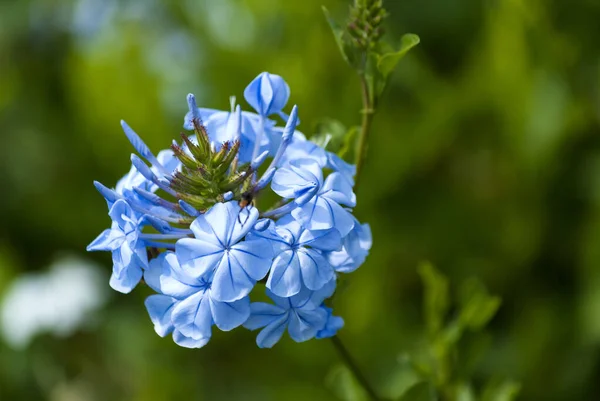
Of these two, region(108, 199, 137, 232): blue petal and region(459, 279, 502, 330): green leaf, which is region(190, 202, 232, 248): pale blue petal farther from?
region(459, 279, 502, 330): green leaf

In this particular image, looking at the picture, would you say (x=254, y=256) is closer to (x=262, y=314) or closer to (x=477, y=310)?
(x=262, y=314)

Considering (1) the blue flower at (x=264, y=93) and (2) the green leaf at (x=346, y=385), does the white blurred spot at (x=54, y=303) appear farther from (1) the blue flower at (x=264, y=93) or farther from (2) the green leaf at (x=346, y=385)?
(1) the blue flower at (x=264, y=93)

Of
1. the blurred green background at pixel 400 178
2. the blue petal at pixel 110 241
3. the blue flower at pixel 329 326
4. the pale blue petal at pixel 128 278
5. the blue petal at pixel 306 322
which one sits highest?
the blue petal at pixel 110 241

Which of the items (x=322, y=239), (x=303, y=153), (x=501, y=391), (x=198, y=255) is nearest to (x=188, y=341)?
(x=198, y=255)

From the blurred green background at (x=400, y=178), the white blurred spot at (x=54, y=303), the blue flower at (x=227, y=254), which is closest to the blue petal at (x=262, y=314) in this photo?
the blue flower at (x=227, y=254)

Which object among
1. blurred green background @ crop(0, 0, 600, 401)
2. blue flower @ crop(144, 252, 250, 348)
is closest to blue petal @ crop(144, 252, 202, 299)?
blue flower @ crop(144, 252, 250, 348)

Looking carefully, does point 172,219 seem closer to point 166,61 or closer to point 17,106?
point 166,61
